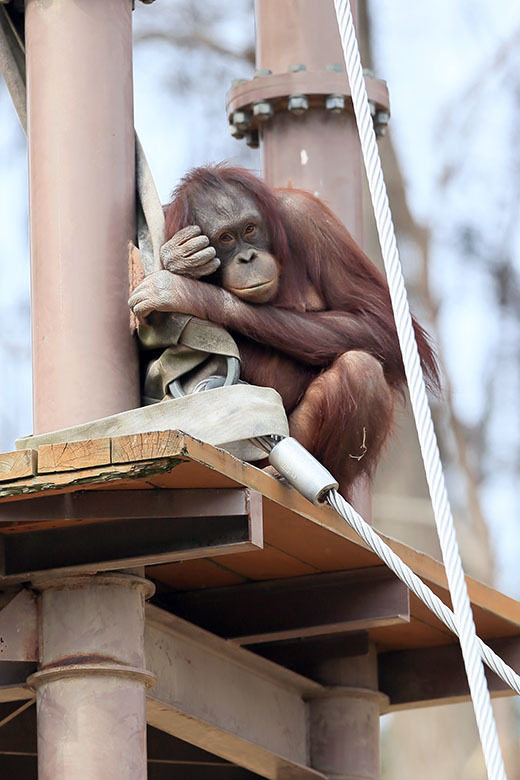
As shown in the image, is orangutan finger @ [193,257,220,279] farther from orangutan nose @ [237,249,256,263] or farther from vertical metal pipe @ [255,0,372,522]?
vertical metal pipe @ [255,0,372,522]

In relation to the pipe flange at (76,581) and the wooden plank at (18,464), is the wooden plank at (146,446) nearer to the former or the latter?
the wooden plank at (18,464)

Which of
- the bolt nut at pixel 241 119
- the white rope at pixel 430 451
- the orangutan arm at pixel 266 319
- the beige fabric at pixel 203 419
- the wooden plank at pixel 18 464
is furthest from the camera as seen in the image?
the bolt nut at pixel 241 119

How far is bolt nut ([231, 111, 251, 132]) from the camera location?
224 inches

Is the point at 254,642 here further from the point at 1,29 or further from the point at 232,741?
the point at 1,29

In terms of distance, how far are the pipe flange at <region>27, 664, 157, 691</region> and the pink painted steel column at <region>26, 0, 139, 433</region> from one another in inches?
26.5

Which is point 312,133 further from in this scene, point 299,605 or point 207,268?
point 299,605

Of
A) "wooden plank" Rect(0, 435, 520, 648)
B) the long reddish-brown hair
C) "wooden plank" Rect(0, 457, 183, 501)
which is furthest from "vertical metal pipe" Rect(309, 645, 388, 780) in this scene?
"wooden plank" Rect(0, 457, 183, 501)

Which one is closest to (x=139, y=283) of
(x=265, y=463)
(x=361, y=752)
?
(x=265, y=463)

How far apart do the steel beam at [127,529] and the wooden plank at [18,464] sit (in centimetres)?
17

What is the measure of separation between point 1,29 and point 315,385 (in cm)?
136

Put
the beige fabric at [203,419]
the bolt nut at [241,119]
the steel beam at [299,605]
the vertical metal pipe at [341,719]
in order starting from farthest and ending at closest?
1. the bolt nut at [241,119]
2. the vertical metal pipe at [341,719]
3. the steel beam at [299,605]
4. the beige fabric at [203,419]

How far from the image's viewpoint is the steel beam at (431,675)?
5074mm

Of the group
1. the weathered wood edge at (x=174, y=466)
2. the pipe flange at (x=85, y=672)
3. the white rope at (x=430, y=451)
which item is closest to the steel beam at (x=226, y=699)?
the pipe flange at (x=85, y=672)

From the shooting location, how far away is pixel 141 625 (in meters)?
3.87
